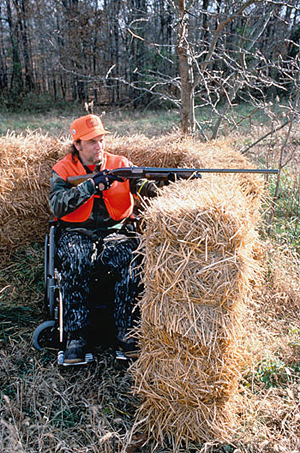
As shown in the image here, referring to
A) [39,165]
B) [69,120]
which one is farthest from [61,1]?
[39,165]

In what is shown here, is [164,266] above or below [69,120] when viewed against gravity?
above

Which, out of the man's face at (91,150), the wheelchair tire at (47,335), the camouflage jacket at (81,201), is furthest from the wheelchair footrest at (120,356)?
the man's face at (91,150)

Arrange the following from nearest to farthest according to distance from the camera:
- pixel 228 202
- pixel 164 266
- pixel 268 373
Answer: pixel 164 266, pixel 228 202, pixel 268 373

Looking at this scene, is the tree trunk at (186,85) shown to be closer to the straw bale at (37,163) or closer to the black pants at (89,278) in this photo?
the straw bale at (37,163)

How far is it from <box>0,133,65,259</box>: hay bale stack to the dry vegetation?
138cm

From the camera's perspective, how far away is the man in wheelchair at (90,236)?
10.3 feet

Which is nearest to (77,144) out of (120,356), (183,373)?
(120,356)

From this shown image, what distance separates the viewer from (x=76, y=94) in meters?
17.6

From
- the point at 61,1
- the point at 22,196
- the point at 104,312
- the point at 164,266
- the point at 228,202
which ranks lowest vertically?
the point at 104,312

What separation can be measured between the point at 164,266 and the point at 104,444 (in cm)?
117

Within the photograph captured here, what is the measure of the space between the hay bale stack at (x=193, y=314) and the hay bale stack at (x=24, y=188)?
2.41 metres

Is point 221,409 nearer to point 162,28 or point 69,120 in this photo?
point 69,120

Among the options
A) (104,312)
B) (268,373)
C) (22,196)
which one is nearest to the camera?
(268,373)

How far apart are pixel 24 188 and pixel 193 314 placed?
2.93 meters
